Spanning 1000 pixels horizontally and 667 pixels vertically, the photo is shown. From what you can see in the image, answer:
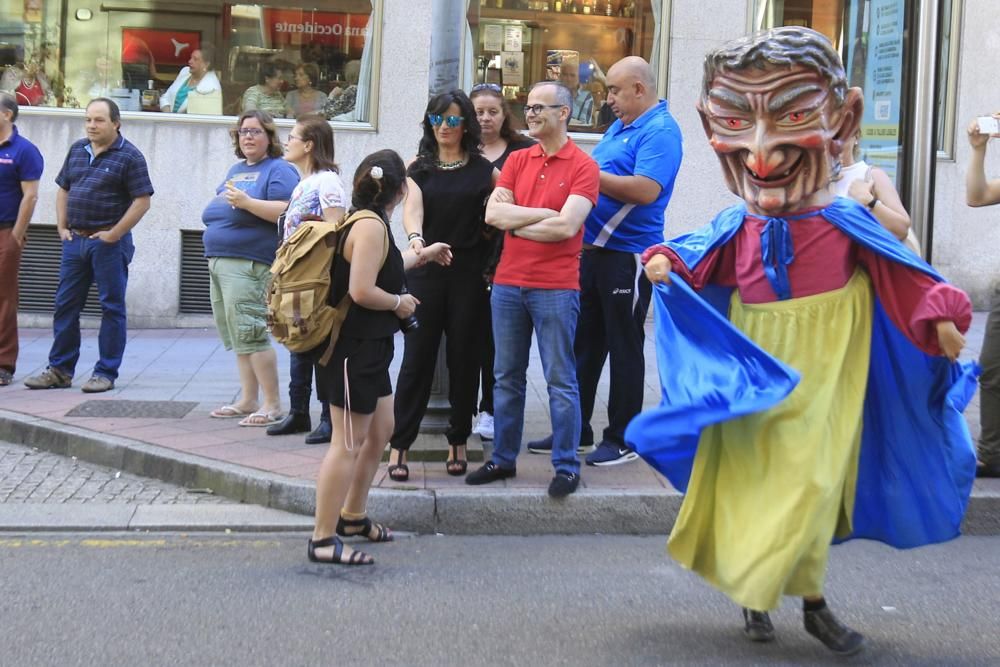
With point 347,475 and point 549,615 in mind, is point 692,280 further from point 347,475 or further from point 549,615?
point 347,475

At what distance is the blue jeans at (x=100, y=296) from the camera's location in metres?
8.86

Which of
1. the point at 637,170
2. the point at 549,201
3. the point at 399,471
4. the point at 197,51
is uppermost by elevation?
the point at 197,51

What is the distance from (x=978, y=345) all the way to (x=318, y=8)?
635cm

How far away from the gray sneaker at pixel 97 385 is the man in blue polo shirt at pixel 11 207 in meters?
0.64

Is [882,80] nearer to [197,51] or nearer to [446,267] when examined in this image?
[446,267]

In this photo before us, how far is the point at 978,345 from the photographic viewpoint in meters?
11.0

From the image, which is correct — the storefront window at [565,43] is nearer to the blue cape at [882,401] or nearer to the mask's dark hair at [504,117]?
the mask's dark hair at [504,117]

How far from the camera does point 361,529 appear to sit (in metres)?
5.87

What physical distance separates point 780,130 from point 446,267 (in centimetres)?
246

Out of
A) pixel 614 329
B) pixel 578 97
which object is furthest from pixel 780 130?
pixel 578 97

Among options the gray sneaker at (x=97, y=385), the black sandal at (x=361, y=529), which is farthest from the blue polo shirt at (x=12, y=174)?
the black sandal at (x=361, y=529)

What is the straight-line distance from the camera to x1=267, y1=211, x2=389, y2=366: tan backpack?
17.3 ft

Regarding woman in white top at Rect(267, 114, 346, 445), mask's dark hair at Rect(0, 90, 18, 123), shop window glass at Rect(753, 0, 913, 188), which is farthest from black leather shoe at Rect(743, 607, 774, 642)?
mask's dark hair at Rect(0, 90, 18, 123)

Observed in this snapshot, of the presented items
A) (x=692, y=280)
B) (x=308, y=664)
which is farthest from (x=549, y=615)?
(x=692, y=280)
